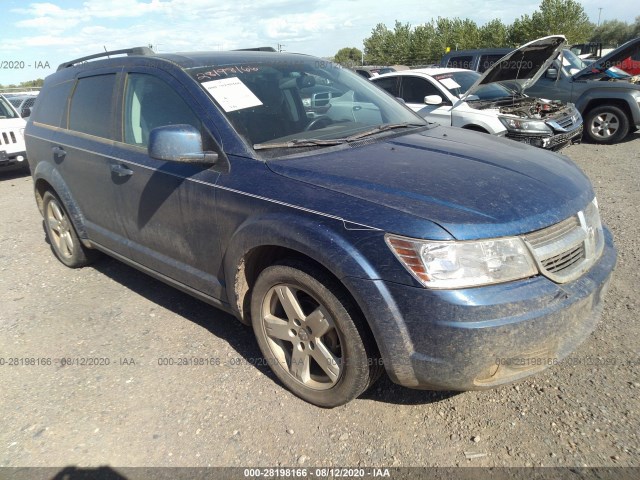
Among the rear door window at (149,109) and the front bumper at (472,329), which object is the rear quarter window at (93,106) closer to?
the rear door window at (149,109)

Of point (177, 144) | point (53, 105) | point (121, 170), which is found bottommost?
point (121, 170)

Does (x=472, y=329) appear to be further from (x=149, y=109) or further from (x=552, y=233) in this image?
(x=149, y=109)

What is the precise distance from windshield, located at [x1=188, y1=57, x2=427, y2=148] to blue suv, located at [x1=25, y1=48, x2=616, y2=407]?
15 millimetres

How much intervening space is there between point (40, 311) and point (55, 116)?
5.59ft

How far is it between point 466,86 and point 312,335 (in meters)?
7.16

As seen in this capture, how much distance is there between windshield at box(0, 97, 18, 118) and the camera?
977 cm

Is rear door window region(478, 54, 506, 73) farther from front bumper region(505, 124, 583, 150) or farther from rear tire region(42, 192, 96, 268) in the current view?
rear tire region(42, 192, 96, 268)

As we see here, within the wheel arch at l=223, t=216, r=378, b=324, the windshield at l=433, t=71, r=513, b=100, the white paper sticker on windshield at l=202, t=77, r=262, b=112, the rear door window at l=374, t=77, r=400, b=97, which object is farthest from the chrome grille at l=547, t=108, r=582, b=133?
the wheel arch at l=223, t=216, r=378, b=324

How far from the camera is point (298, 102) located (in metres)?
3.27

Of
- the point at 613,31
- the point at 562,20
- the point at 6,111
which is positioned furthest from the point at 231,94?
A: the point at 613,31

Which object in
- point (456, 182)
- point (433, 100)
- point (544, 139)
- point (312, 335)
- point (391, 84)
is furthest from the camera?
point (391, 84)

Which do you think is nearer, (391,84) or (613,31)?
(391,84)

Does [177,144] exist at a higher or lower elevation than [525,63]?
higher

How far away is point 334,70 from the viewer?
3.79 meters
